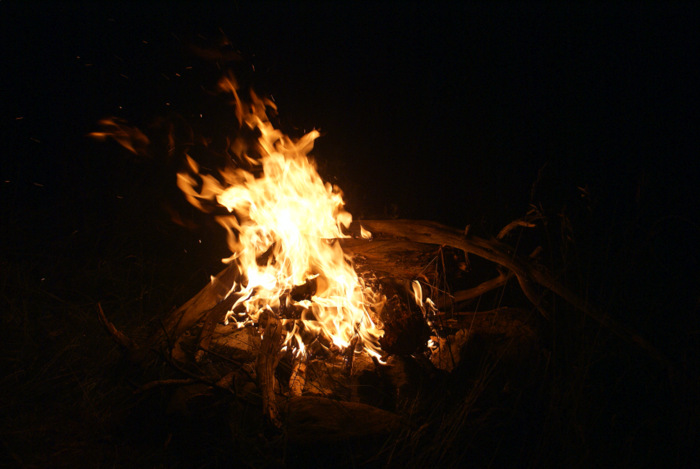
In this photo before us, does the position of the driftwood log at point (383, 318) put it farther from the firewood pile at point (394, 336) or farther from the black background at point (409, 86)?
the black background at point (409, 86)

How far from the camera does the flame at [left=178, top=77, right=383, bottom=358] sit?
8.98 feet

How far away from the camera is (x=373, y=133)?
4.51 m

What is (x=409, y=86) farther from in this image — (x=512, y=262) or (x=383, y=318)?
(x=383, y=318)

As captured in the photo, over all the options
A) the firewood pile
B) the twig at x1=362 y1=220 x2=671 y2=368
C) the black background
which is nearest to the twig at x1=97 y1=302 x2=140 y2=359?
Answer: the firewood pile

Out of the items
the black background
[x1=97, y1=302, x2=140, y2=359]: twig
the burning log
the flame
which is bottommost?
[x1=97, y1=302, x2=140, y2=359]: twig

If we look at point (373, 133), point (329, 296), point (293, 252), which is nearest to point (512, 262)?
point (329, 296)

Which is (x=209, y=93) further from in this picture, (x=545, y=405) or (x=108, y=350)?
(x=545, y=405)

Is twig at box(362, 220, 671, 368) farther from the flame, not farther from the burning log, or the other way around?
the burning log

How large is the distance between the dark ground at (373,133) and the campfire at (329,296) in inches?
20.4

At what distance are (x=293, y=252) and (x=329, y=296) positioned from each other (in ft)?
1.28

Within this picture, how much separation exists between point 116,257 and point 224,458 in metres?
2.44

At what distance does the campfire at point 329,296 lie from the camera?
99.7 inches

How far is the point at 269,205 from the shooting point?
2.97 m

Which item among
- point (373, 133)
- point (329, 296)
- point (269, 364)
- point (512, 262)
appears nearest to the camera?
point (269, 364)
